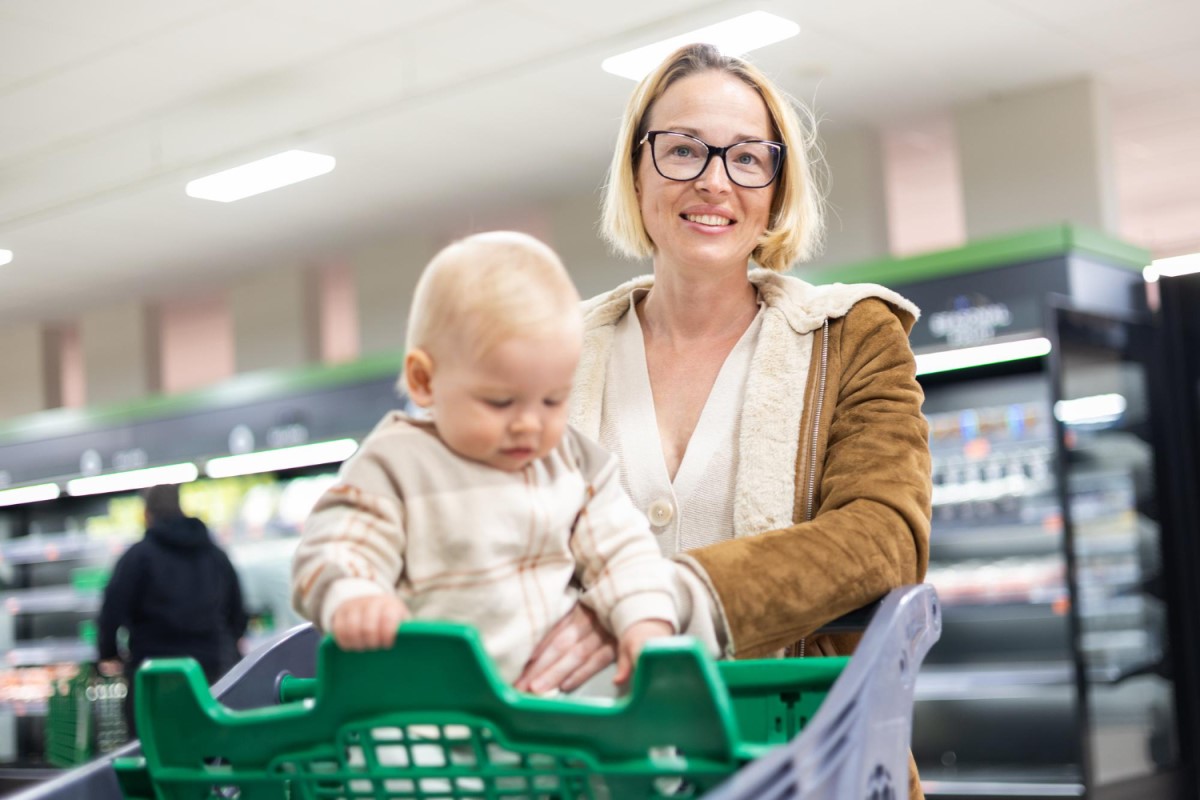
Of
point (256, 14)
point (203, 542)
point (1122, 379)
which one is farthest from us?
point (203, 542)

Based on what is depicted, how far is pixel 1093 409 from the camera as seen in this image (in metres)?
6.18

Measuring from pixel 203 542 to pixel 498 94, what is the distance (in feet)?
9.31

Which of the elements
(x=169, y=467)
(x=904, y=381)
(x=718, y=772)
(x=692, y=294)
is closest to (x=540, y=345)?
(x=718, y=772)

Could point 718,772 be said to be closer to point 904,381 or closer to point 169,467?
point 904,381

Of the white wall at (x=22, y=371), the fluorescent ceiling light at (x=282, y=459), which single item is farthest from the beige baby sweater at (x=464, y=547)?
the white wall at (x=22, y=371)

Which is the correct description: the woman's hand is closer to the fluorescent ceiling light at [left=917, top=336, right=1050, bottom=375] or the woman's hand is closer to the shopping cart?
the shopping cart

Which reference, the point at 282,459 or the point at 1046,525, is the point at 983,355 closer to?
the point at 1046,525

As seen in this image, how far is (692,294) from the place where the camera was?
1.88 meters

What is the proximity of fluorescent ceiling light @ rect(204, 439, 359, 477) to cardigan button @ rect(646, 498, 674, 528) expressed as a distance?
6900mm

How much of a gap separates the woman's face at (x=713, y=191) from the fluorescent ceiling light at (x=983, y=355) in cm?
427

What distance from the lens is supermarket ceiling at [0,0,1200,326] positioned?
5.71 m

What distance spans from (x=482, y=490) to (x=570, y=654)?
0.17 meters

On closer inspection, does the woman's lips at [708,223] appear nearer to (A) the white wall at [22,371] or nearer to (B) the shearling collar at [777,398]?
(B) the shearling collar at [777,398]

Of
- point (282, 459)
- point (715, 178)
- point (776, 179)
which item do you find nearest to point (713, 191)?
point (715, 178)
